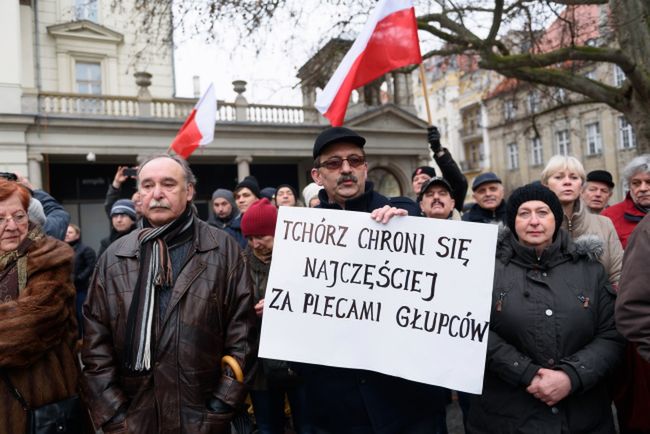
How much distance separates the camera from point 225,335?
8.70 ft

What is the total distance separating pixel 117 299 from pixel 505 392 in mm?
2018

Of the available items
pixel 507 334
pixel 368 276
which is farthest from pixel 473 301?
pixel 368 276

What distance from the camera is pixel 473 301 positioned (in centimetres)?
244

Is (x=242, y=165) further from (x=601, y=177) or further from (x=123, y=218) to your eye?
(x=601, y=177)

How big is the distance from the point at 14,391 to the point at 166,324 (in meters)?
0.91

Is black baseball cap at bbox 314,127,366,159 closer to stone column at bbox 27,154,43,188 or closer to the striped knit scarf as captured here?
the striped knit scarf

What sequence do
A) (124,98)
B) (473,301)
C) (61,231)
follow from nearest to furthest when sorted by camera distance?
(473,301), (61,231), (124,98)

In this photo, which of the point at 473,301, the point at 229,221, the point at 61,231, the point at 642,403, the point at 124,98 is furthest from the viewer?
the point at 124,98

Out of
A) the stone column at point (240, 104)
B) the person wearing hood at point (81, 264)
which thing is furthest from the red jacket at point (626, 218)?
the stone column at point (240, 104)

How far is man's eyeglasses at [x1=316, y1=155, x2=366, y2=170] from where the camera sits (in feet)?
8.80

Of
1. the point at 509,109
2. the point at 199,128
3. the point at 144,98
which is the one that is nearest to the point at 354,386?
the point at 199,128

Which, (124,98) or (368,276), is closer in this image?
(368,276)

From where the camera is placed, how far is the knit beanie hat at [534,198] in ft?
8.95

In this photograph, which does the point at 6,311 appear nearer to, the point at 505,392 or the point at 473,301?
the point at 473,301
